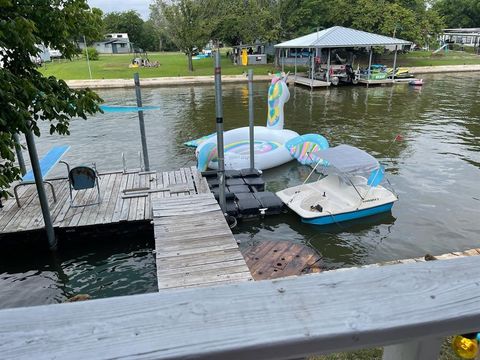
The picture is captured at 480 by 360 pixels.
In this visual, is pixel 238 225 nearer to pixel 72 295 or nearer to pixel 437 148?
pixel 72 295

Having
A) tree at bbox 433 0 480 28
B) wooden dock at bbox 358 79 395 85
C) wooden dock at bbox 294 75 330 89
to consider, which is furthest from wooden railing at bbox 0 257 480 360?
tree at bbox 433 0 480 28

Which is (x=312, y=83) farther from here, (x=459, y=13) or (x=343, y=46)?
(x=459, y=13)

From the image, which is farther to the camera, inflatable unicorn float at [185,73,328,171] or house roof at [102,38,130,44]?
house roof at [102,38,130,44]

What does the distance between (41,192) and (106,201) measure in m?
2.00

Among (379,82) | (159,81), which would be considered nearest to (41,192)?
(159,81)

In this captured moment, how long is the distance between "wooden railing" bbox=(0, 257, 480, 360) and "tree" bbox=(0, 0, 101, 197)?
467 cm

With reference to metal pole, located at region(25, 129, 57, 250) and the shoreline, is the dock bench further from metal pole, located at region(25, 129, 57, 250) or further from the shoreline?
the shoreline

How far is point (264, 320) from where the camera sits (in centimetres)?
96

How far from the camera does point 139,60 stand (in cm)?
4956

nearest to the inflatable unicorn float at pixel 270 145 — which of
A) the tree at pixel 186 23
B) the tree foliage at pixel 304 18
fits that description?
the tree at pixel 186 23

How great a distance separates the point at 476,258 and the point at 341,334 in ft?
1.77

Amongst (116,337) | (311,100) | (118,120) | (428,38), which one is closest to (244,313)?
(116,337)

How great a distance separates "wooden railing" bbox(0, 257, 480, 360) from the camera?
902 mm

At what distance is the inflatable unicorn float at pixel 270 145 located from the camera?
13.7m
